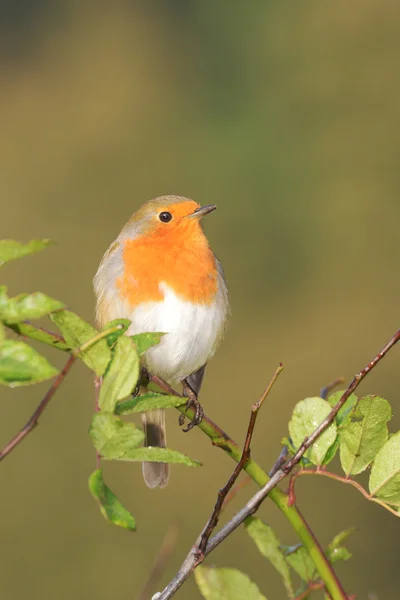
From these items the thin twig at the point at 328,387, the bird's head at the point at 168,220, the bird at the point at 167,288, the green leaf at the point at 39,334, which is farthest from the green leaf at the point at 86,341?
the bird's head at the point at 168,220

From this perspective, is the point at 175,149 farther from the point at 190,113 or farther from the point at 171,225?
the point at 171,225

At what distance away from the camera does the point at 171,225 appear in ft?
6.97

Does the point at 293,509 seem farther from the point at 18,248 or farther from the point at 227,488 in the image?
the point at 18,248

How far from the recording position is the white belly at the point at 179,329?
1.91 metres

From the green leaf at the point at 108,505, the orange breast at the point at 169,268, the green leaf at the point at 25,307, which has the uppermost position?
the green leaf at the point at 25,307

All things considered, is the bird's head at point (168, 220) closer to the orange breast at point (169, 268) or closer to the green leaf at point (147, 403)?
the orange breast at point (169, 268)

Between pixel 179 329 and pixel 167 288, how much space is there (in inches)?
4.4

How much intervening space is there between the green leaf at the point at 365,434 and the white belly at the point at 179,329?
111cm

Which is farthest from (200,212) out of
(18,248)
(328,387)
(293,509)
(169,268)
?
(18,248)

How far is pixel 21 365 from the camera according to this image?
1.79ft

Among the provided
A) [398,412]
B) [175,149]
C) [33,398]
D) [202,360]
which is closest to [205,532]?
[202,360]

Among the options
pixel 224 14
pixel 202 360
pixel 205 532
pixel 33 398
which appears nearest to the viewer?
pixel 205 532

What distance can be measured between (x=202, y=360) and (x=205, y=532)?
1.41 meters

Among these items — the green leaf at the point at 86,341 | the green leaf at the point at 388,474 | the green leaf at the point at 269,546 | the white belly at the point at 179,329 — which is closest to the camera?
the green leaf at the point at 86,341
